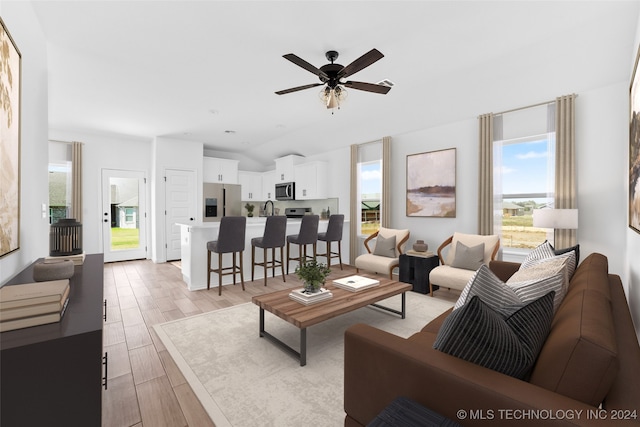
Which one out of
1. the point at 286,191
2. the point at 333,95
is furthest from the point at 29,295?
the point at 286,191

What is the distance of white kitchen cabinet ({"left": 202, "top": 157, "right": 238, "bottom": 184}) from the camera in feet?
23.6

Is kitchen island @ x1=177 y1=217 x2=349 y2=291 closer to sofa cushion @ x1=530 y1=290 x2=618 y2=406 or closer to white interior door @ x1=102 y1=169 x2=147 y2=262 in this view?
white interior door @ x1=102 y1=169 x2=147 y2=262

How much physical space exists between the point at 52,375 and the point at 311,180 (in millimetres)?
5949

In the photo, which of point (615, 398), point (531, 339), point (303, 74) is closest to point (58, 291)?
point (531, 339)

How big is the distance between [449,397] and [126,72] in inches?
169

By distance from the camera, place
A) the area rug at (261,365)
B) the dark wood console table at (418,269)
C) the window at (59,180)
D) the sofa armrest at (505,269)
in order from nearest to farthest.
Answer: the area rug at (261,365), the sofa armrest at (505,269), the dark wood console table at (418,269), the window at (59,180)

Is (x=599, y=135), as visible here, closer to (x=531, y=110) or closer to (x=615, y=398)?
(x=531, y=110)

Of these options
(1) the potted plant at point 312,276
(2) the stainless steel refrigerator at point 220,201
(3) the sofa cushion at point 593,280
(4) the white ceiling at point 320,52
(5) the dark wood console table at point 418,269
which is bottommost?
(5) the dark wood console table at point 418,269

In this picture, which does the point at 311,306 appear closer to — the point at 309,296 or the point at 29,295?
the point at 309,296

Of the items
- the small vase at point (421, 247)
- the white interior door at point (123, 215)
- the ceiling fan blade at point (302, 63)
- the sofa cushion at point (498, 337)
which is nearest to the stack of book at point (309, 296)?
the sofa cushion at point (498, 337)

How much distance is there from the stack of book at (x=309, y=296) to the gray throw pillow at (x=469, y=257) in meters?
2.13

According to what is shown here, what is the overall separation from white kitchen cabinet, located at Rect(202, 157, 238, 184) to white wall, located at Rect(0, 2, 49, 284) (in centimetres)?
473

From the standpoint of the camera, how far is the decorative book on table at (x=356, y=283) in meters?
A: 2.86

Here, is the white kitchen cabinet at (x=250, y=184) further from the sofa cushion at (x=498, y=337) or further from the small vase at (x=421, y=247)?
the sofa cushion at (x=498, y=337)
